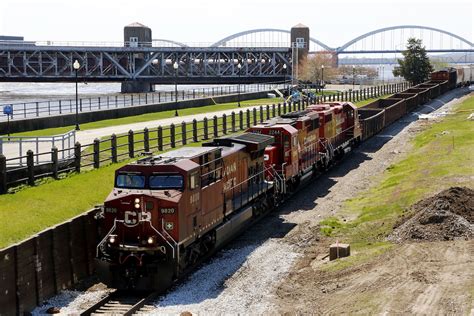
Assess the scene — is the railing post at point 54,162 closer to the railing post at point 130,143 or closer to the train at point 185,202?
the train at point 185,202

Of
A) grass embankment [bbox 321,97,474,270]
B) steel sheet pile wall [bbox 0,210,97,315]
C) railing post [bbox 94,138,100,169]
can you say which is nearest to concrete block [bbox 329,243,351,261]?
grass embankment [bbox 321,97,474,270]

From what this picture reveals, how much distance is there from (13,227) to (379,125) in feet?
150

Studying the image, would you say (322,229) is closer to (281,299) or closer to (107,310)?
(281,299)

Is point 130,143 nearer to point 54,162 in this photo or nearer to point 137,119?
point 54,162

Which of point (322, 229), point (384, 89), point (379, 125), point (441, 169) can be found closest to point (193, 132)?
point (441, 169)

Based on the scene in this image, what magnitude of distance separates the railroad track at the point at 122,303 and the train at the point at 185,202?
29 cm

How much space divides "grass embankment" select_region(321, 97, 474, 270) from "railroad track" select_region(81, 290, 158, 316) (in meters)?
5.71

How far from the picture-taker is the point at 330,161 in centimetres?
4394

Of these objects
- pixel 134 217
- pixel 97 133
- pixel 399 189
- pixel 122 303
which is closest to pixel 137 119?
pixel 97 133

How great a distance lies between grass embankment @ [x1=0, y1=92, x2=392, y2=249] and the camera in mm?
21781

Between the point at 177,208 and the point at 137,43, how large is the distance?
155m

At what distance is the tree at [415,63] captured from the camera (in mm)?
126875

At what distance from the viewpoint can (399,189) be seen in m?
33.8

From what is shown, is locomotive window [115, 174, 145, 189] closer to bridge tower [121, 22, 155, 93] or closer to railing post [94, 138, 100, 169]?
railing post [94, 138, 100, 169]
